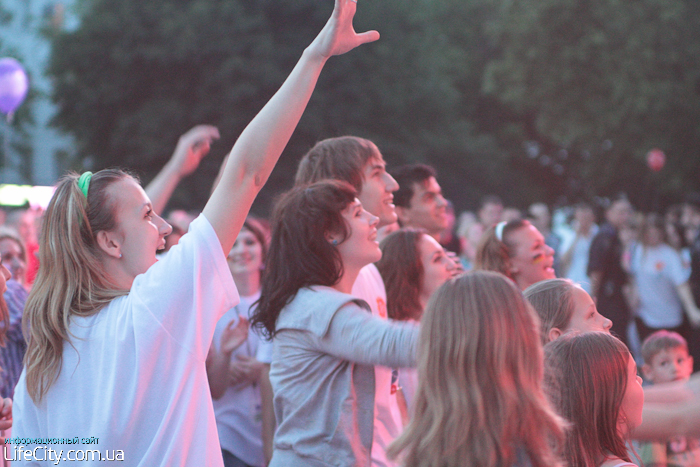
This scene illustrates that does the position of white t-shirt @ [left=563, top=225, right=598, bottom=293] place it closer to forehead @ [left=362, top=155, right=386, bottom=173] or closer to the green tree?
forehead @ [left=362, top=155, right=386, bottom=173]

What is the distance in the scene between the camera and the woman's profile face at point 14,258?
461cm

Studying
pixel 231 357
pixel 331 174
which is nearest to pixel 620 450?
pixel 331 174

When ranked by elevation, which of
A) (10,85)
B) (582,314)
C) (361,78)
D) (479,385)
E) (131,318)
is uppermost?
(361,78)

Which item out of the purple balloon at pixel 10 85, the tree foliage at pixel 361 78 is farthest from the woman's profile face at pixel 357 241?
the tree foliage at pixel 361 78

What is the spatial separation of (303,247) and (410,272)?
939mm

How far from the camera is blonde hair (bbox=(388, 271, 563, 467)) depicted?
5.86 ft

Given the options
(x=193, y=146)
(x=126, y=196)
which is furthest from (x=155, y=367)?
(x=193, y=146)

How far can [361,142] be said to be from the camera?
12.1 feet

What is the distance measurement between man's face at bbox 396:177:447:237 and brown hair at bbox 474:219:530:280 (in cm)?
31

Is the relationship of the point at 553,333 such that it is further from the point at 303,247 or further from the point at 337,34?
the point at 337,34

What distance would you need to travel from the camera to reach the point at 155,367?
1.93m

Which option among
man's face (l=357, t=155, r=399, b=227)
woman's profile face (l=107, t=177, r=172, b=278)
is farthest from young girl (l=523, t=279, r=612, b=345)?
woman's profile face (l=107, t=177, r=172, b=278)

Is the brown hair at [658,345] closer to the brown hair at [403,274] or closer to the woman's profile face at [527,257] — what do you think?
the woman's profile face at [527,257]

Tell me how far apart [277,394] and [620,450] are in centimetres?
119
